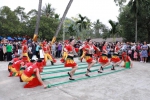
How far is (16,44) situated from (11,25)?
24424mm

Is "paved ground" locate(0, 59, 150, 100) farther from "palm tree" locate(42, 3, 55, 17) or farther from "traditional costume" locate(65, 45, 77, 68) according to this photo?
"palm tree" locate(42, 3, 55, 17)

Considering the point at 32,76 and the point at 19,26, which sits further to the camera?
the point at 19,26

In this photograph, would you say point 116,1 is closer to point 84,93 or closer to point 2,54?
point 2,54

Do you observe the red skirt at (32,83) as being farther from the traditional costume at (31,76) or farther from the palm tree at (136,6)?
the palm tree at (136,6)

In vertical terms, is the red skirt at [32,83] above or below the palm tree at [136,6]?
below

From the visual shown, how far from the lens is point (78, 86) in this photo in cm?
640

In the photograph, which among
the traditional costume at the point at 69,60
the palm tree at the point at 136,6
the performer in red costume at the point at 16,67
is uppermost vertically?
the palm tree at the point at 136,6

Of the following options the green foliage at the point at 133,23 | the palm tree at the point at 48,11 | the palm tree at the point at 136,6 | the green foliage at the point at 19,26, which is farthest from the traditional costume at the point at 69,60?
the palm tree at the point at 48,11

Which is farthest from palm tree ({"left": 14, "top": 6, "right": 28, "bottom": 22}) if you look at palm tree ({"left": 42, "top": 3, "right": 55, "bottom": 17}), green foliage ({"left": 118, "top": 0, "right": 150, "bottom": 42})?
green foliage ({"left": 118, "top": 0, "right": 150, "bottom": 42})

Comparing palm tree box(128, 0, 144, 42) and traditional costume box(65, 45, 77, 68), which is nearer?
traditional costume box(65, 45, 77, 68)

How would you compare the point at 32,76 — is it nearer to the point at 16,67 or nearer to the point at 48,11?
the point at 16,67

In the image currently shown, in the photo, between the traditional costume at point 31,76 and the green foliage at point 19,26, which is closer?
the traditional costume at point 31,76

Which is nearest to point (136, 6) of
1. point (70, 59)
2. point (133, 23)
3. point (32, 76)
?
point (133, 23)

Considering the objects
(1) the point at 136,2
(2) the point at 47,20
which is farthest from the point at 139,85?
(2) the point at 47,20
